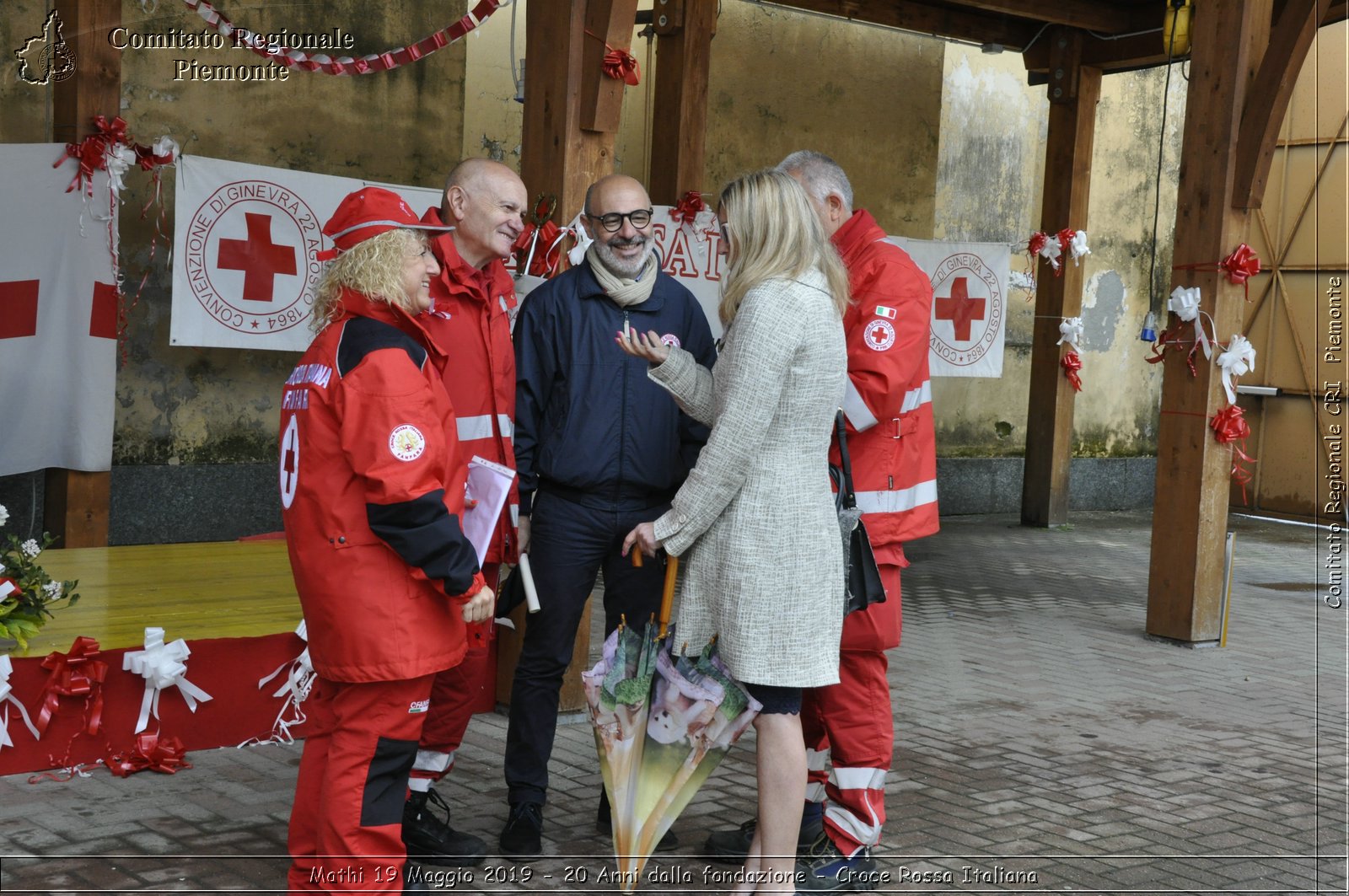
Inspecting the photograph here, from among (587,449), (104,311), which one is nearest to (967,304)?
(104,311)

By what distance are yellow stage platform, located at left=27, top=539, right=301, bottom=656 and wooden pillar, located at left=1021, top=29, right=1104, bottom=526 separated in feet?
21.6

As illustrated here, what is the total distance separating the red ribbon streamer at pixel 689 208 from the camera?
800 cm

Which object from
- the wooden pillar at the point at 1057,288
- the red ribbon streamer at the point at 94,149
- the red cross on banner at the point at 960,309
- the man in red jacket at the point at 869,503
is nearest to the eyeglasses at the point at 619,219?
the man in red jacket at the point at 869,503

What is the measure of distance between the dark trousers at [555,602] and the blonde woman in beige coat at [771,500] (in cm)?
48

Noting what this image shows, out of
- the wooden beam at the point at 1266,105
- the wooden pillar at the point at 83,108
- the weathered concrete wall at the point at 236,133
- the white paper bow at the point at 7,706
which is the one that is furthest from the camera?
the weathered concrete wall at the point at 236,133

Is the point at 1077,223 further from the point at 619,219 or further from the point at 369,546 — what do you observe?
the point at 369,546

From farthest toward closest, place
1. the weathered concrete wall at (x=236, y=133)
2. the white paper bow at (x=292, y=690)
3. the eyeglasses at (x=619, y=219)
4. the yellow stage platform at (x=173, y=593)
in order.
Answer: the weathered concrete wall at (x=236, y=133), the white paper bow at (x=292, y=690), the yellow stage platform at (x=173, y=593), the eyeglasses at (x=619, y=219)

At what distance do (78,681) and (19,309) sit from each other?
2596 millimetres

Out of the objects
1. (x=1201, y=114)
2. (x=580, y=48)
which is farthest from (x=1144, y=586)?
(x=580, y=48)

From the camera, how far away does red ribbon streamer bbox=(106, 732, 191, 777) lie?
3.77 meters

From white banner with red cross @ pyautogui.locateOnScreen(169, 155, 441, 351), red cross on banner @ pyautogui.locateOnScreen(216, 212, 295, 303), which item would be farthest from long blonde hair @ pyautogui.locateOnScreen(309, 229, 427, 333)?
red cross on banner @ pyautogui.locateOnScreen(216, 212, 295, 303)

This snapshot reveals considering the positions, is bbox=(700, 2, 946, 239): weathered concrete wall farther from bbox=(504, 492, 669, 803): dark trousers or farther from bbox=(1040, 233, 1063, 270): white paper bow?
bbox=(504, 492, 669, 803): dark trousers

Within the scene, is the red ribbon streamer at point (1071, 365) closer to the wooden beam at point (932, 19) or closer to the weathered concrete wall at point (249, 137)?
the wooden beam at point (932, 19)

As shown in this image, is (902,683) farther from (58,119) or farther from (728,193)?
(58,119)
